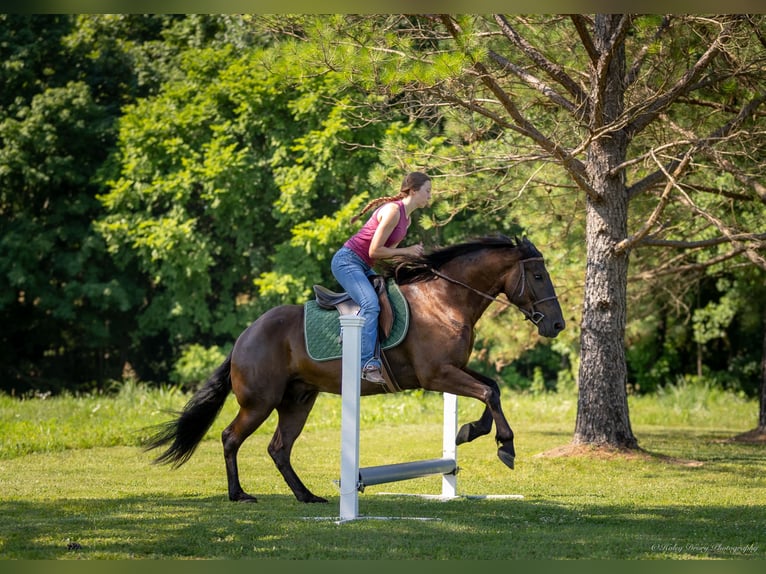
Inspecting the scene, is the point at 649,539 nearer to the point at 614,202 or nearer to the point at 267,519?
the point at 267,519

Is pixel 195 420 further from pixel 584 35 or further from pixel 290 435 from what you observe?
pixel 584 35

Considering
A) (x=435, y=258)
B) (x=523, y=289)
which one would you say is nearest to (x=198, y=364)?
(x=435, y=258)

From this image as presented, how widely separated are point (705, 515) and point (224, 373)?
4.18m

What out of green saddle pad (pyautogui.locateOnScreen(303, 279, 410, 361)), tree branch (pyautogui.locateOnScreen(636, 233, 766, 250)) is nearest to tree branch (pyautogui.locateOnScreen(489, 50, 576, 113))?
tree branch (pyautogui.locateOnScreen(636, 233, 766, 250))

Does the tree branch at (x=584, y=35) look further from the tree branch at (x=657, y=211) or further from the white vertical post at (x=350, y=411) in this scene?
the white vertical post at (x=350, y=411)

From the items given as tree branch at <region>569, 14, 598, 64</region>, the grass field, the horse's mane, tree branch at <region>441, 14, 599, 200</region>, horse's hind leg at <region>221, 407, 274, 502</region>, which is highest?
tree branch at <region>569, 14, 598, 64</region>

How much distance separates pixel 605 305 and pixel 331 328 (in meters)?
4.87

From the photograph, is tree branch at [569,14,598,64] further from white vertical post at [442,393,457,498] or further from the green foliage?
the green foliage

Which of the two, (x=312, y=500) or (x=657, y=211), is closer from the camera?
(x=312, y=500)

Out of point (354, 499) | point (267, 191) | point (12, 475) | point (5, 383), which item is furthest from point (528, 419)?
point (5, 383)

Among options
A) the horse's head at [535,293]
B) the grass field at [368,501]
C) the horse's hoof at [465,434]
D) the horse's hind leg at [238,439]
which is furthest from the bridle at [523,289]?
the horse's hind leg at [238,439]

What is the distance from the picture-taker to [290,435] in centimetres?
813

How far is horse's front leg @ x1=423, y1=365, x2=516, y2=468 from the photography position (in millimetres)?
6930

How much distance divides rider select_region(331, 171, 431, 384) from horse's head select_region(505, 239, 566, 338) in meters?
0.83
